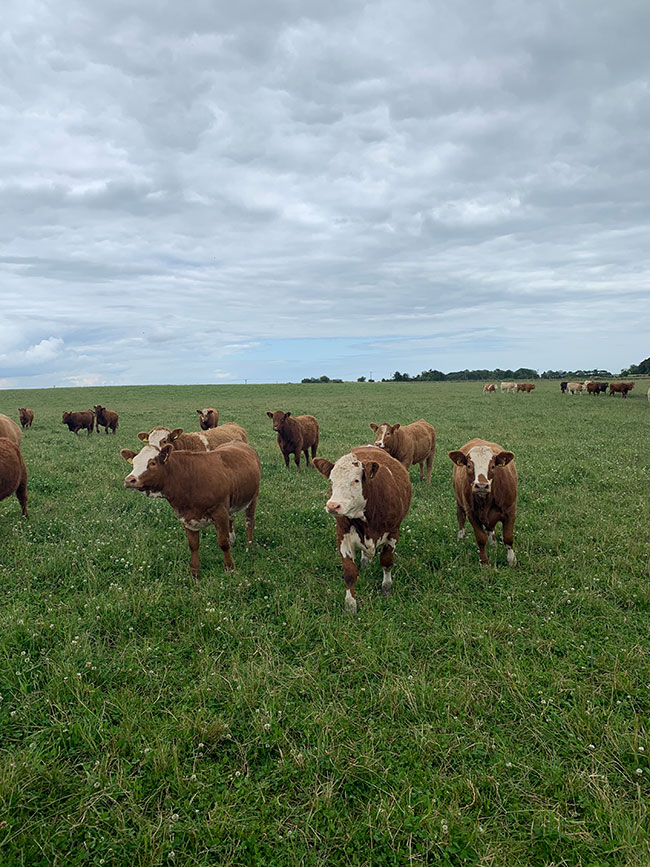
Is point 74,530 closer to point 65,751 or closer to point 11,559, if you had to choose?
point 11,559

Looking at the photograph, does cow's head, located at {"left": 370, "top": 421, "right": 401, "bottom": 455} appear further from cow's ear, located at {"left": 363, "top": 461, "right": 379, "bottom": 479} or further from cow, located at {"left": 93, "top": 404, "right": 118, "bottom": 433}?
cow, located at {"left": 93, "top": 404, "right": 118, "bottom": 433}

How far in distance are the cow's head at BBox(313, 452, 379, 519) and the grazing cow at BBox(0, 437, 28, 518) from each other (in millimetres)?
6768

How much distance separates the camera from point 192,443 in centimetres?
1140

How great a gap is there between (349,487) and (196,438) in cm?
664

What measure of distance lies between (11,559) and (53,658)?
3330mm

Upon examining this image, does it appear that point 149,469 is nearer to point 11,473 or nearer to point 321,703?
point 321,703

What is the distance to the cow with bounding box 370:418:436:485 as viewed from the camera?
1139 centimetres

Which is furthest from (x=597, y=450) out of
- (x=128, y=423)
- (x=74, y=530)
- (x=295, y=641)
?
(x=128, y=423)

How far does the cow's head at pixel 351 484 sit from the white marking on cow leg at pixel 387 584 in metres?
1.12

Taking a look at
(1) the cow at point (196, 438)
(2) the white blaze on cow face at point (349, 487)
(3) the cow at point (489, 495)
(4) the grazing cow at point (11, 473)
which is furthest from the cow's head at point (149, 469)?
(3) the cow at point (489, 495)

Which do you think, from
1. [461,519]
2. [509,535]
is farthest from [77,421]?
[509,535]

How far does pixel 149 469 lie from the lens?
678 cm

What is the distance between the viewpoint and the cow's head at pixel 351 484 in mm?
5953

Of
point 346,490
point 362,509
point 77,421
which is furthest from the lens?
point 77,421
